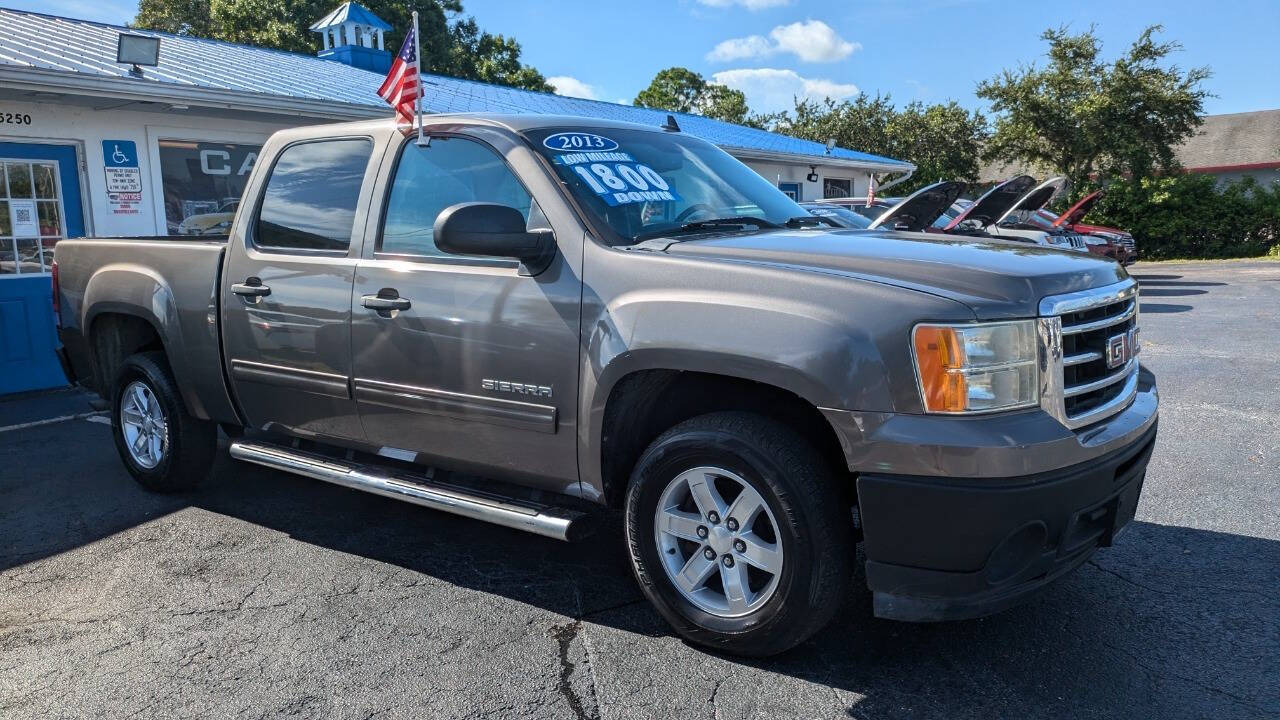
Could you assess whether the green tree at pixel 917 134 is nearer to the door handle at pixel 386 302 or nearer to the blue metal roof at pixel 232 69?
the blue metal roof at pixel 232 69

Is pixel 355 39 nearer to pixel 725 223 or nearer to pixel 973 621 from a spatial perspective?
pixel 725 223

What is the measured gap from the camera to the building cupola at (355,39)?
18625mm

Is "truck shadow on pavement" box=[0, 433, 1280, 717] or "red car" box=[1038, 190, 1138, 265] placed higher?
"red car" box=[1038, 190, 1138, 265]

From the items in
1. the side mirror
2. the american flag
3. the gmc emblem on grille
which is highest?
the american flag

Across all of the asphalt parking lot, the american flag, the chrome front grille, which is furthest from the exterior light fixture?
the chrome front grille

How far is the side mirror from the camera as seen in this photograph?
3.28 meters

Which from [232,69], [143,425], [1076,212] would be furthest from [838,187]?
[143,425]

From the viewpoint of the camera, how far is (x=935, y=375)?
2682 mm

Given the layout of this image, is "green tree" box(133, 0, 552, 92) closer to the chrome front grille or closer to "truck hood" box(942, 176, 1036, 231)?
"truck hood" box(942, 176, 1036, 231)

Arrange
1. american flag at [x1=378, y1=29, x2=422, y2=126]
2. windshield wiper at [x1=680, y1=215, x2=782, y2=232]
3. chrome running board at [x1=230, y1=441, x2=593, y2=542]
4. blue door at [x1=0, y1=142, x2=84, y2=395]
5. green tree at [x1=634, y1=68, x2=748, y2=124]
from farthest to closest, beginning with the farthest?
1. green tree at [x1=634, y1=68, x2=748, y2=124]
2. blue door at [x1=0, y1=142, x2=84, y2=395]
3. american flag at [x1=378, y1=29, x2=422, y2=126]
4. windshield wiper at [x1=680, y1=215, x2=782, y2=232]
5. chrome running board at [x1=230, y1=441, x2=593, y2=542]

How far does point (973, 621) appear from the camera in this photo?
11.3 feet

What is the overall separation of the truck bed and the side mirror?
6.32 ft

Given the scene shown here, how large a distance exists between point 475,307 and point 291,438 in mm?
1613

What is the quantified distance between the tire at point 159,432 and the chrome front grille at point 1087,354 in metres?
4.28
